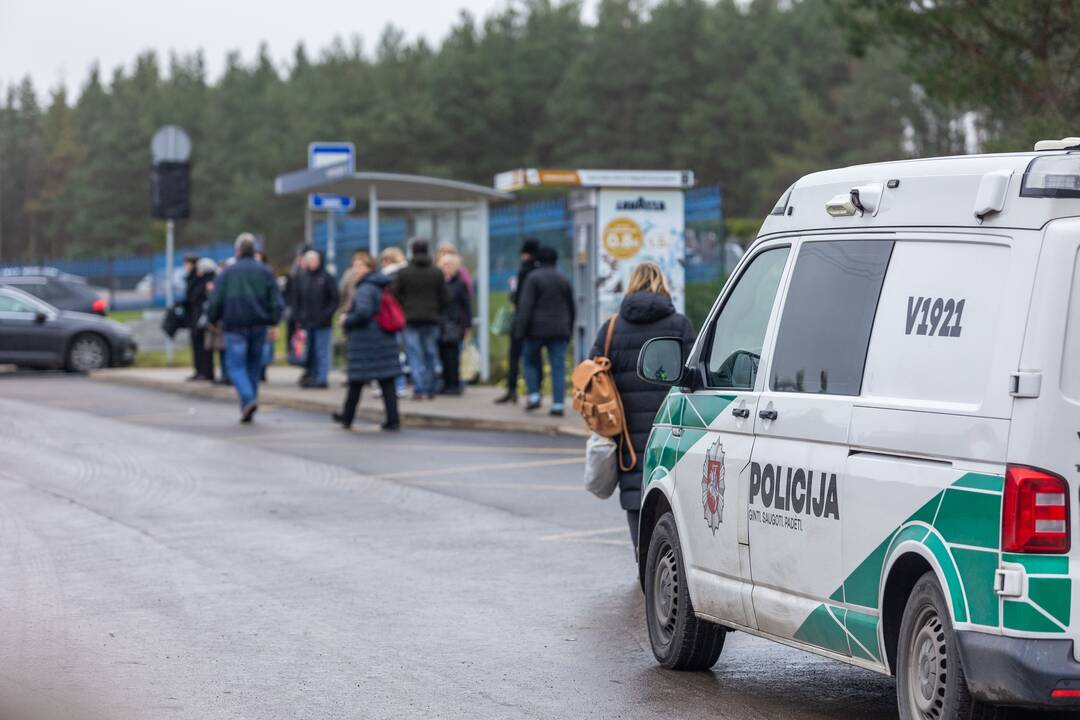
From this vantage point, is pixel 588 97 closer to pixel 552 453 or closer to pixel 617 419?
pixel 552 453

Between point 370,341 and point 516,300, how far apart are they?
2.93 metres

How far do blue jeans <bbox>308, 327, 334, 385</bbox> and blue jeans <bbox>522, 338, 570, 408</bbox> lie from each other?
4.70m

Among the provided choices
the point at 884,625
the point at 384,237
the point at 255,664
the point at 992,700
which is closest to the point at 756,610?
the point at 884,625

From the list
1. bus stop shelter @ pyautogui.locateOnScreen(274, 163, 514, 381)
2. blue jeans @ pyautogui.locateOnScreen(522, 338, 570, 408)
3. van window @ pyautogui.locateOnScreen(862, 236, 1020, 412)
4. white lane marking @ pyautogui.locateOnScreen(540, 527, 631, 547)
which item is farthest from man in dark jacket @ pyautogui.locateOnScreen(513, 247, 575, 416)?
van window @ pyautogui.locateOnScreen(862, 236, 1020, 412)

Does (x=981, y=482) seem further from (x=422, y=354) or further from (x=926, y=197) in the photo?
(x=422, y=354)

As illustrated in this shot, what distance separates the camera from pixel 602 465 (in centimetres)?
971

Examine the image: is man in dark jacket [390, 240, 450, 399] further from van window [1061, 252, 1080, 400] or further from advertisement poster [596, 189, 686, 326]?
van window [1061, 252, 1080, 400]

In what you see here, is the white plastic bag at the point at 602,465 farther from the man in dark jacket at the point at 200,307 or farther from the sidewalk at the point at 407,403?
the man in dark jacket at the point at 200,307

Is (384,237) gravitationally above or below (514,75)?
below

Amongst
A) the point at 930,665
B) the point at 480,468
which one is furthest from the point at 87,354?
the point at 930,665

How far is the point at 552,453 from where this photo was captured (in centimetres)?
1659

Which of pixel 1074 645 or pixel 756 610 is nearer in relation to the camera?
pixel 1074 645

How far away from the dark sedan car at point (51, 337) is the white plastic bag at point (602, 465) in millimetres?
20839

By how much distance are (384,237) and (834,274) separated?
23.7 m
